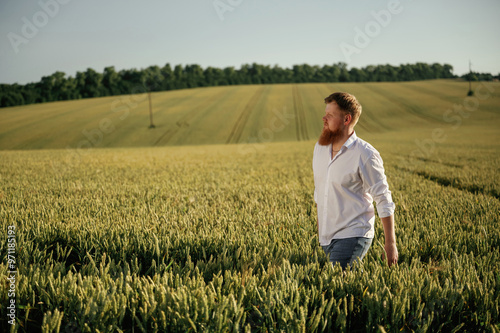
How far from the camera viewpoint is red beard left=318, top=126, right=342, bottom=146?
124 inches

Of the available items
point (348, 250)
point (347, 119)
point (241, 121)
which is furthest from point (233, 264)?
point (241, 121)

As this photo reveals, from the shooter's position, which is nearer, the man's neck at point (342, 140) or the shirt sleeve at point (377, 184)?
the shirt sleeve at point (377, 184)

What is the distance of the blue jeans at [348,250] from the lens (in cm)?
300

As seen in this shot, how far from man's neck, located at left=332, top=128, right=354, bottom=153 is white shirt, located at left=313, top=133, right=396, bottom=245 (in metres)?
0.05

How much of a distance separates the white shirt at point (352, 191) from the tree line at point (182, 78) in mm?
113276

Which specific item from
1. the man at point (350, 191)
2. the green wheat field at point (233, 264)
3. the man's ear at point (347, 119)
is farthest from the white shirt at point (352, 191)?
the green wheat field at point (233, 264)

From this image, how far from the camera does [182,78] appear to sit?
127 m

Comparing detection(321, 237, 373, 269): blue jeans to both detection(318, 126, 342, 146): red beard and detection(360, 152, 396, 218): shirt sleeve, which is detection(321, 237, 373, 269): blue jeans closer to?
detection(360, 152, 396, 218): shirt sleeve

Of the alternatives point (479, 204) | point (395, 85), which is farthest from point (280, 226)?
point (395, 85)

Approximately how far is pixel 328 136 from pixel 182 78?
13194cm

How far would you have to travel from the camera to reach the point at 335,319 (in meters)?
2.17

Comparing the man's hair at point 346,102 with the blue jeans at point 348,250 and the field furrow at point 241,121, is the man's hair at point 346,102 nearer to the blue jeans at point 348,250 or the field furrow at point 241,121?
the blue jeans at point 348,250

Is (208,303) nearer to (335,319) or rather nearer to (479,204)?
(335,319)

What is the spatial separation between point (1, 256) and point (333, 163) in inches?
140
